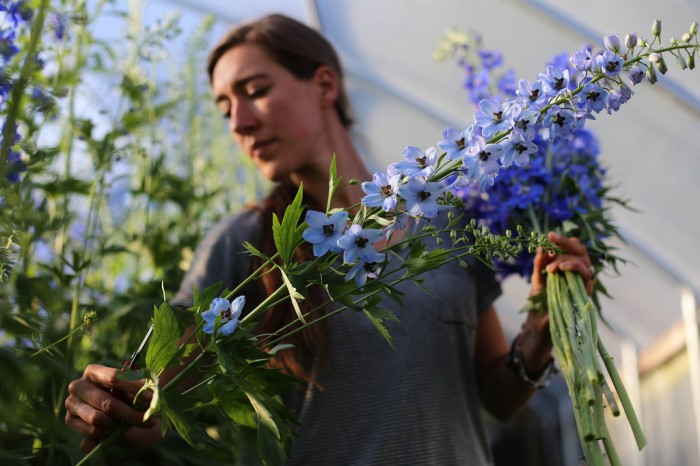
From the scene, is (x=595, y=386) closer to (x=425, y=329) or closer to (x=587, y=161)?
(x=425, y=329)

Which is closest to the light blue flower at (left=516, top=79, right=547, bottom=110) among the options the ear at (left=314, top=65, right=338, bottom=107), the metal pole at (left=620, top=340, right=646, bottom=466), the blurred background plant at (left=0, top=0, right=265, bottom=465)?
the blurred background plant at (left=0, top=0, right=265, bottom=465)

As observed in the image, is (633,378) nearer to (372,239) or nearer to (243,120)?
(243,120)

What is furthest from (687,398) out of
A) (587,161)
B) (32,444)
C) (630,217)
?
(32,444)

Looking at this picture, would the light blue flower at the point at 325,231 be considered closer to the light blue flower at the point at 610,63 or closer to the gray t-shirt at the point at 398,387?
the light blue flower at the point at 610,63

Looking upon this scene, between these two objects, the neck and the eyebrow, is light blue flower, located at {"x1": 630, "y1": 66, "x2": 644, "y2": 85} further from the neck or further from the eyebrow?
the eyebrow

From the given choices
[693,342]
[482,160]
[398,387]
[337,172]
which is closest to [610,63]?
[482,160]

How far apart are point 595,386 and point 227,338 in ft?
1.74

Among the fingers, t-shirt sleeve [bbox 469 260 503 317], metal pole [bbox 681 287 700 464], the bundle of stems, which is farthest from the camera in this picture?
metal pole [bbox 681 287 700 464]

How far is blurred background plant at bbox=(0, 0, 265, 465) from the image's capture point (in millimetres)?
1442

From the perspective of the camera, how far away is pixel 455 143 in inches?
49.0

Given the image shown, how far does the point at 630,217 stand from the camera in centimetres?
446

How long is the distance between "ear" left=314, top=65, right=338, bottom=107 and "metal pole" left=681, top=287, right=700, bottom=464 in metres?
2.67

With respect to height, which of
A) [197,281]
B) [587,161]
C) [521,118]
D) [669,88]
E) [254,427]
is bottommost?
[254,427]

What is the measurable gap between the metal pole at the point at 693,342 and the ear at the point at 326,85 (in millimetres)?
2667
